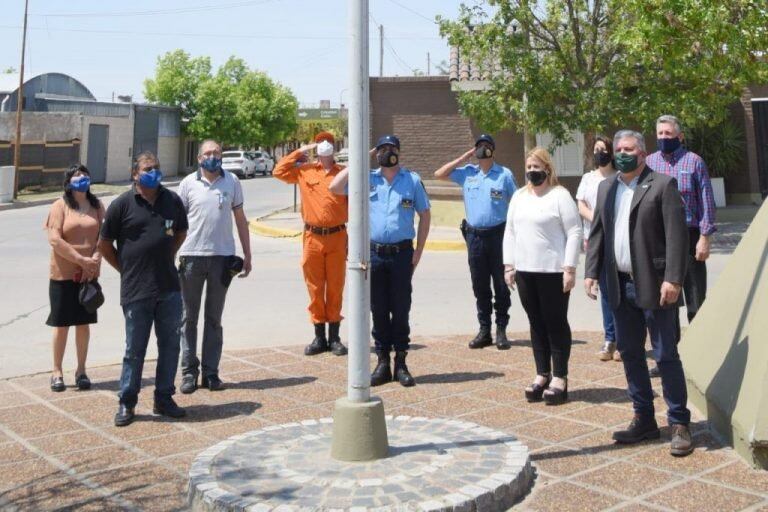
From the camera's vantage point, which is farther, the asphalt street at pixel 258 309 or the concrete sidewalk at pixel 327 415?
the asphalt street at pixel 258 309

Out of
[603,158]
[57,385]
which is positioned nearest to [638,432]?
[603,158]

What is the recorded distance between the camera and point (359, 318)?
4.89 meters

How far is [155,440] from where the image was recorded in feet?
18.5

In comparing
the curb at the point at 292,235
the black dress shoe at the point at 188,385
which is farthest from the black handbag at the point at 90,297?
the curb at the point at 292,235

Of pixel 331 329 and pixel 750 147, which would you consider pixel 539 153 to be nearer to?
pixel 331 329

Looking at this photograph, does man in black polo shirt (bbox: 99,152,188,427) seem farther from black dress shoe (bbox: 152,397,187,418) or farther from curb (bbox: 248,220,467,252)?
curb (bbox: 248,220,467,252)

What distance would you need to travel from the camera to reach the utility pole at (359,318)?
15.8 feet

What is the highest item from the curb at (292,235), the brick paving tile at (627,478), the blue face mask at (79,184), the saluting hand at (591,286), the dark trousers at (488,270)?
the curb at (292,235)

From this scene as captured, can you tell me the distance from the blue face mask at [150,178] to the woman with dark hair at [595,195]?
11.4 feet

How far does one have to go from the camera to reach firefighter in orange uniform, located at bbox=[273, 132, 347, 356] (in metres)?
8.05

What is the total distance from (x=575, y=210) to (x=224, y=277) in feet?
8.93

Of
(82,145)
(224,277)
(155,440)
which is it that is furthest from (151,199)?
(82,145)

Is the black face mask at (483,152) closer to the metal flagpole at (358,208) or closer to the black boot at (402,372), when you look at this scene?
the black boot at (402,372)

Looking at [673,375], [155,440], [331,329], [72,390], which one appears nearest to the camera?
[673,375]
